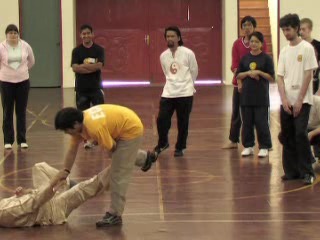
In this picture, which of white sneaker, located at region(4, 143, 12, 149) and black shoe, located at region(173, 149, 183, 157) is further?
white sneaker, located at region(4, 143, 12, 149)

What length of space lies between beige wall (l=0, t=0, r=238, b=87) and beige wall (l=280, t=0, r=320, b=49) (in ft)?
4.96

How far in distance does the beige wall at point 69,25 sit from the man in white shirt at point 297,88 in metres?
15.3

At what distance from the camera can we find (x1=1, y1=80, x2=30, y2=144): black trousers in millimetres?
11750

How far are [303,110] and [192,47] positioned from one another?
54.0 feet

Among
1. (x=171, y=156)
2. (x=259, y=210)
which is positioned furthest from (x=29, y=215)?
(x=171, y=156)

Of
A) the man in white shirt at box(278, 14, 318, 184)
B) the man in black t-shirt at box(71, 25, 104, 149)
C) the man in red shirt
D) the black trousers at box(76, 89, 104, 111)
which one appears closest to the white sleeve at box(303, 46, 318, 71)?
the man in white shirt at box(278, 14, 318, 184)

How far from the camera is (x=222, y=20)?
81.7ft

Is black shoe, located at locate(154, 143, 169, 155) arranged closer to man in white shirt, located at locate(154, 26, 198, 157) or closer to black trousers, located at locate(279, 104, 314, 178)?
man in white shirt, located at locate(154, 26, 198, 157)

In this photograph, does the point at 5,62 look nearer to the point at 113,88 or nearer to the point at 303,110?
the point at 303,110

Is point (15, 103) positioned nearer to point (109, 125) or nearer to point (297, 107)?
point (297, 107)

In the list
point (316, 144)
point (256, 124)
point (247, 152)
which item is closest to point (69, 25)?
point (247, 152)

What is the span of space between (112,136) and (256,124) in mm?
4148

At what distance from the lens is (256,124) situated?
1073 cm

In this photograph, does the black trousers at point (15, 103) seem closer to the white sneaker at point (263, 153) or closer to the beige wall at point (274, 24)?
the white sneaker at point (263, 153)
